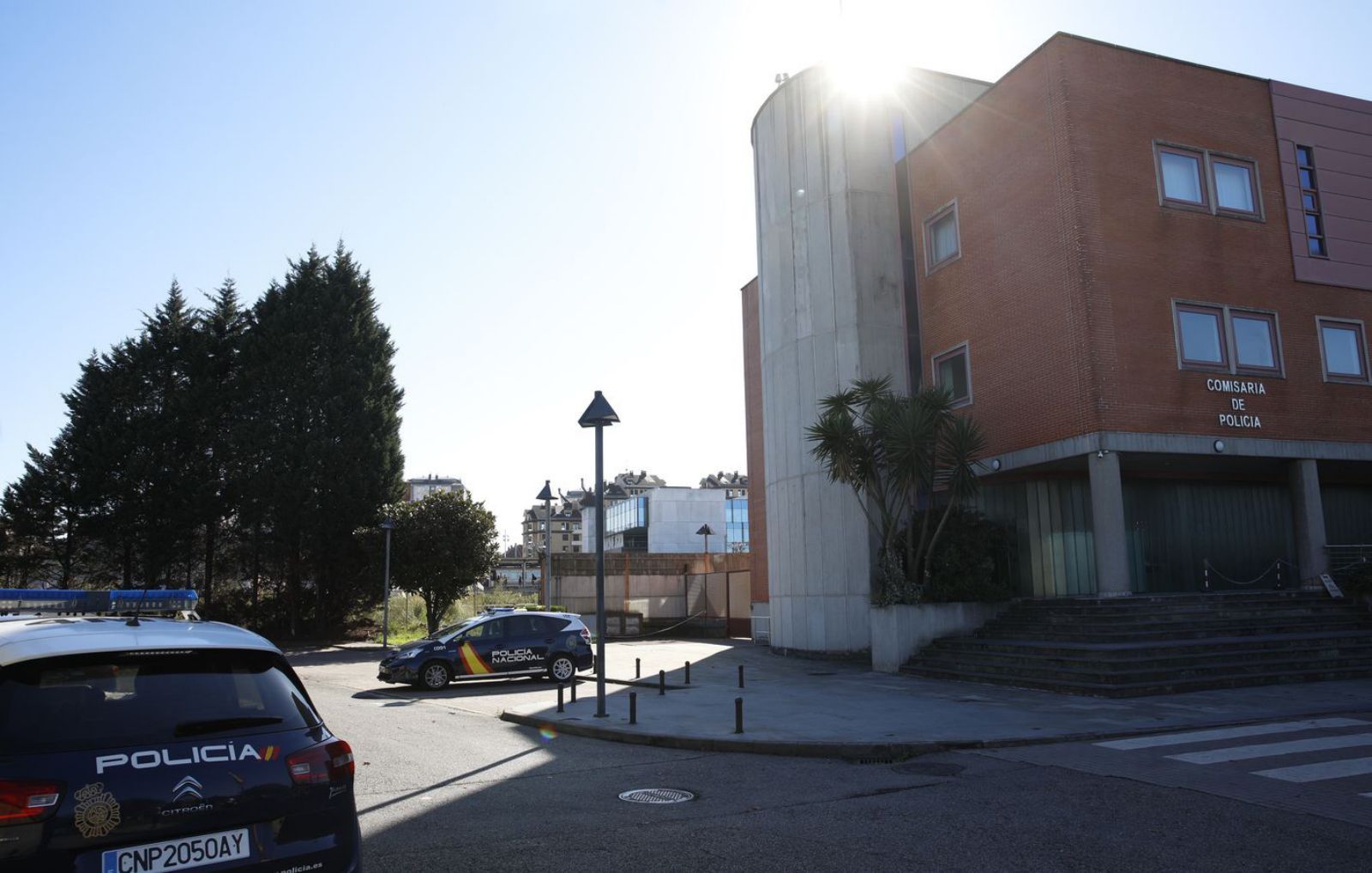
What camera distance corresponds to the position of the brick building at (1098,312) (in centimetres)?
1970

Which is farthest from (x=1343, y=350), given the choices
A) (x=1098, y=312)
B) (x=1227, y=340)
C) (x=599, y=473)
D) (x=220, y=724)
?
(x=220, y=724)

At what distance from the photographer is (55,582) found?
37844 mm

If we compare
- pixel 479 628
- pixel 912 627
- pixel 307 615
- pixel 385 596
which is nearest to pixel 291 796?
pixel 479 628

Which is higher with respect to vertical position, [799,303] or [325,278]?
[325,278]

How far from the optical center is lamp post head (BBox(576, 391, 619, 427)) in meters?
13.5

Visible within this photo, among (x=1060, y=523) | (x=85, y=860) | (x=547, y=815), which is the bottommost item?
(x=547, y=815)

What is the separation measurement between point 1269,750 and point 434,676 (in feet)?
47.5

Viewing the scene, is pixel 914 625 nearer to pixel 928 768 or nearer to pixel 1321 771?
pixel 928 768

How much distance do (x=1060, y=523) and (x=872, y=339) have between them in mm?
6523

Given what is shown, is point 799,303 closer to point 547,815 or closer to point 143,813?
point 547,815

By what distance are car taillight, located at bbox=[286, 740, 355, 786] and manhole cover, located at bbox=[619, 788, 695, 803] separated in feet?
13.5

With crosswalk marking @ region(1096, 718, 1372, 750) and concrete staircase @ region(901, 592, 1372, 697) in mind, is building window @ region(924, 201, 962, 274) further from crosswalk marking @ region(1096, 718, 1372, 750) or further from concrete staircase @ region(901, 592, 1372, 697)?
crosswalk marking @ region(1096, 718, 1372, 750)

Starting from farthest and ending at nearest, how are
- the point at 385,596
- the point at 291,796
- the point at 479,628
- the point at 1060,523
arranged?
the point at 385,596 → the point at 1060,523 → the point at 479,628 → the point at 291,796

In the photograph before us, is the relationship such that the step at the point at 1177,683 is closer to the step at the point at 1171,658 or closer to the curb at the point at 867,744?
the step at the point at 1171,658
